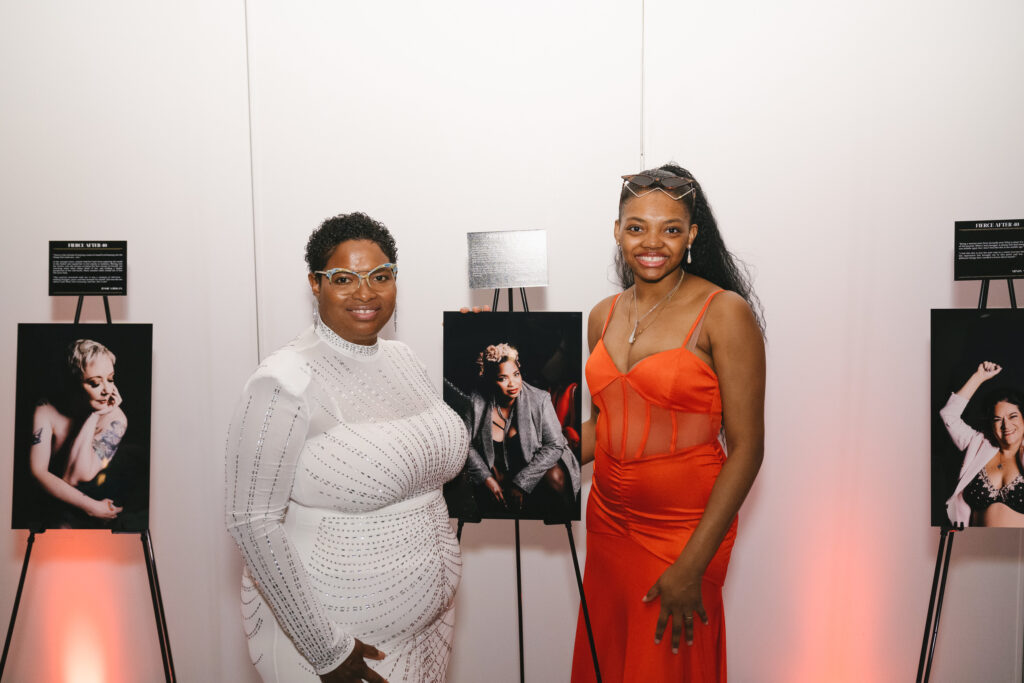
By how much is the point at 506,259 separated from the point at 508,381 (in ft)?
1.42

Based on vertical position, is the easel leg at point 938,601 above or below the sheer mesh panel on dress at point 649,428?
below

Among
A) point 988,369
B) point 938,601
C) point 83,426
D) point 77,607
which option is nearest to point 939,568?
point 938,601

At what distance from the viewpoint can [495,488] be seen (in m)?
2.46

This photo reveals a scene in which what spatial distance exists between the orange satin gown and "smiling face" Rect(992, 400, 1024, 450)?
1.09 meters

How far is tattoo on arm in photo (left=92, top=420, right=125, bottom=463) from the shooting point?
8.25ft

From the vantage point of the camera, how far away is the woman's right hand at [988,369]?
2.41 m

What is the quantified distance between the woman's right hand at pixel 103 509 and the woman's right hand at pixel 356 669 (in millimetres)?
1251

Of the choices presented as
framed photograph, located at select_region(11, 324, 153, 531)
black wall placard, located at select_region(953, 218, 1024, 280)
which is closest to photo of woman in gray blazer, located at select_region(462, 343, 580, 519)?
framed photograph, located at select_region(11, 324, 153, 531)

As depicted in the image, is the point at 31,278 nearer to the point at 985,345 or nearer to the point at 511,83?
the point at 511,83

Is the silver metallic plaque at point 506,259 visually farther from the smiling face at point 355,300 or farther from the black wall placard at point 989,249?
the black wall placard at point 989,249

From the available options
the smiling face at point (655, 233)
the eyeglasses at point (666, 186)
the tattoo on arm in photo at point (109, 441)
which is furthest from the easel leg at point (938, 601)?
the tattoo on arm in photo at point (109, 441)

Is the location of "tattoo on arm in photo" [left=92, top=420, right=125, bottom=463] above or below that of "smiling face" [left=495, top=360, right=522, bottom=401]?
below

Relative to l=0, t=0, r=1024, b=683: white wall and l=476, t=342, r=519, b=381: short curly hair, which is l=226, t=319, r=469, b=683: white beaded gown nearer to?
l=476, t=342, r=519, b=381: short curly hair

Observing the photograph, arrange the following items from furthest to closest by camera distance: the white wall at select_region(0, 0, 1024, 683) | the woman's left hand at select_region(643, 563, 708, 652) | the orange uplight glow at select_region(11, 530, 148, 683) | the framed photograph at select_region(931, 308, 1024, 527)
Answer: the orange uplight glow at select_region(11, 530, 148, 683) → the white wall at select_region(0, 0, 1024, 683) → the framed photograph at select_region(931, 308, 1024, 527) → the woman's left hand at select_region(643, 563, 708, 652)
